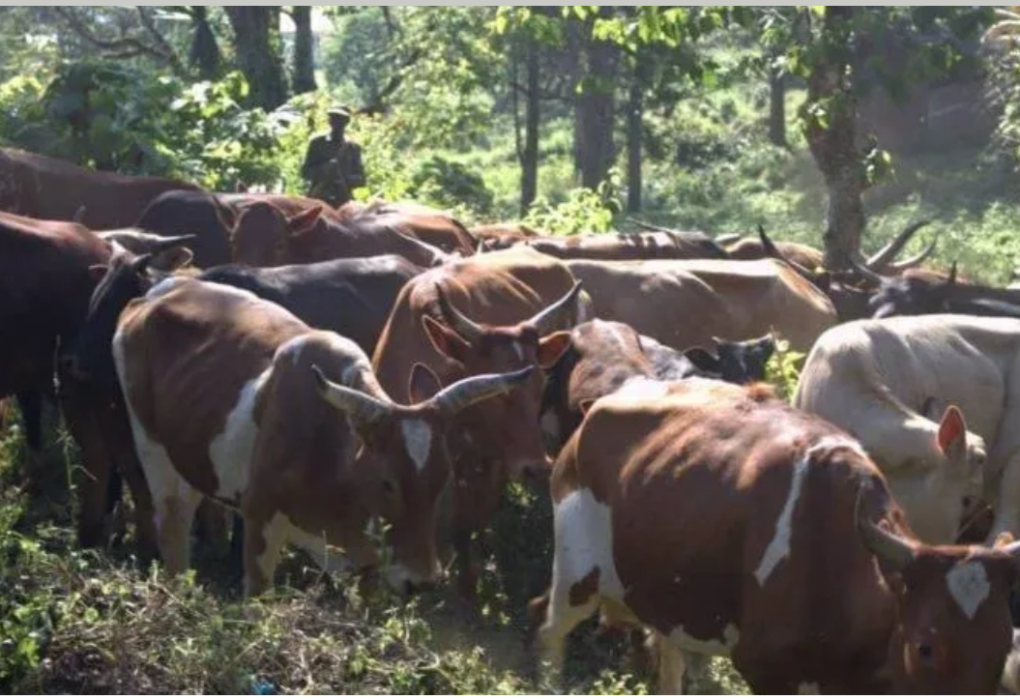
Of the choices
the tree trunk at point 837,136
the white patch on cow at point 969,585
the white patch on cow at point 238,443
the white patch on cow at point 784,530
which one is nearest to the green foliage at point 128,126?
the tree trunk at point 837,136

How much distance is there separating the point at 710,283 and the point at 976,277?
30.0ft

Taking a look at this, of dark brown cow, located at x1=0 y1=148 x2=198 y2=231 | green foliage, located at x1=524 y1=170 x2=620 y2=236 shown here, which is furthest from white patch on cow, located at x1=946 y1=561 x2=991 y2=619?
green foliage, located at x1=524 y1=170 x2=620 y2=236

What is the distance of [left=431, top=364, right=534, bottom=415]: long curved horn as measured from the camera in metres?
8.42

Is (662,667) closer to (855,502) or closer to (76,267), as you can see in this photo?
(855,502)

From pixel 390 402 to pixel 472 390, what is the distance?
0.36 metres

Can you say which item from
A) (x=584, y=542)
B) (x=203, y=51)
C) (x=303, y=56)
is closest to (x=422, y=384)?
(x=584, y=542)

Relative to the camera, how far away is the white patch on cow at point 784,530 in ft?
23.0

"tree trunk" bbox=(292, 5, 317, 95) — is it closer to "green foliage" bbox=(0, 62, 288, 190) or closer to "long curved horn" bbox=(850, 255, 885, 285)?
"green foliage" bbox=(0, 62, 288, 190)

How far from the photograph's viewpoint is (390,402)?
8.44 metres

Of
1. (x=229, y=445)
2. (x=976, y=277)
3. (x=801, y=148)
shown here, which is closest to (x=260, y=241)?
(x=229, y=445)

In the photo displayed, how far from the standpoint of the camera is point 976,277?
71.1 ft

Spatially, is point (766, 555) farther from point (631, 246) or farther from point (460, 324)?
point (631, 246)

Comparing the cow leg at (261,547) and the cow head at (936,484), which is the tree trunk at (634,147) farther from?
the cow leg at (261,547)

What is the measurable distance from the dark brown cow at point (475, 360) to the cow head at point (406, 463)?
0.81 m
